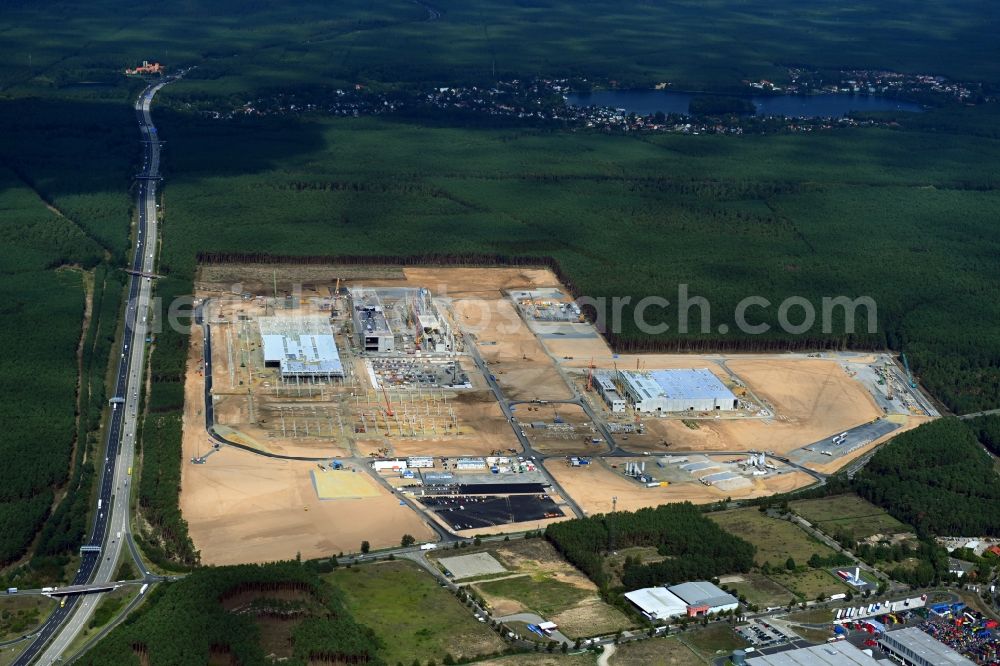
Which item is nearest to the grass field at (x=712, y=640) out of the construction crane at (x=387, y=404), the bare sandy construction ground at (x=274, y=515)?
the bare sandy construction ground at (x=274, y=515)

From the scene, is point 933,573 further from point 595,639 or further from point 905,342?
point 905,342

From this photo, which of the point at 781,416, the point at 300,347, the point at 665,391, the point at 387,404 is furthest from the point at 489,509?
the point at 300,347

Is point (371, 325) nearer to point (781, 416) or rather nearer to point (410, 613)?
point (781, 416)

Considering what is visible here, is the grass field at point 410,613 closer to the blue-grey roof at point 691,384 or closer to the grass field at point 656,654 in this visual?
the grass field at point 656,654

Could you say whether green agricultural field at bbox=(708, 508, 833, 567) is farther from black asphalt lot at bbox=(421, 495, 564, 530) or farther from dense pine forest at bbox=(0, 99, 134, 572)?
dense pine forest at bbox=(0, 99, 134, 572)

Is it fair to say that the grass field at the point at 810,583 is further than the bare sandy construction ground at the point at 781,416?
No

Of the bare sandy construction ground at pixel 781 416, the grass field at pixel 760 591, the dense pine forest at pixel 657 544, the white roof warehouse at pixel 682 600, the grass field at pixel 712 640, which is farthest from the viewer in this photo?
the bare sandy construction ground at pixel 781 416
